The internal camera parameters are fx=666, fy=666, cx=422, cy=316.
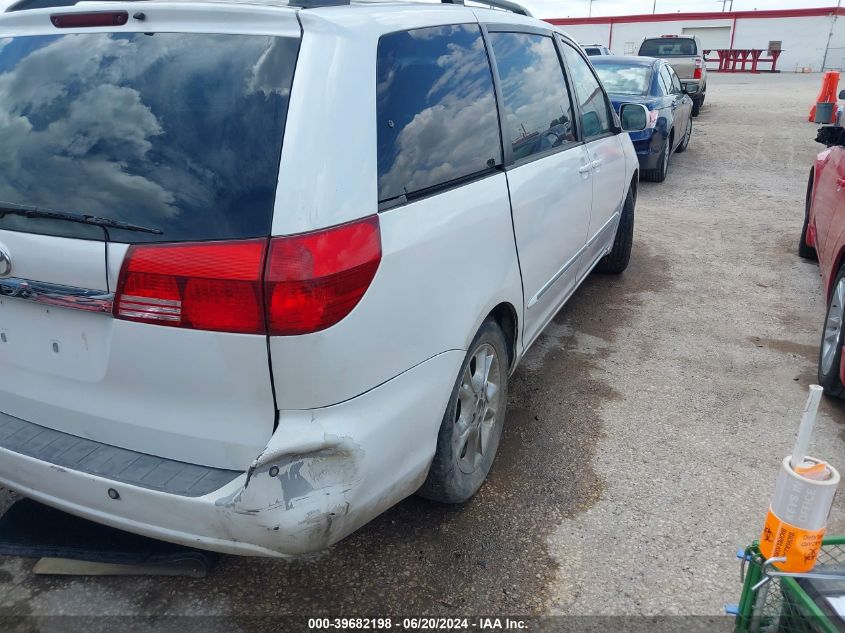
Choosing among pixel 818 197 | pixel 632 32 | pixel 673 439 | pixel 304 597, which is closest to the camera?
pixel 304 597

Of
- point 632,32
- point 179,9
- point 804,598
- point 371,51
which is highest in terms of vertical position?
point 179,9

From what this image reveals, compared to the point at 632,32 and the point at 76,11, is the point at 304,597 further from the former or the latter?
the point at 632,32

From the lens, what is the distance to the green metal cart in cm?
155

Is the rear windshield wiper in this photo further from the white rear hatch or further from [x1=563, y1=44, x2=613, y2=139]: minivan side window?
[x1=563, y1=44, x2=613, y2=139]: minivan side window

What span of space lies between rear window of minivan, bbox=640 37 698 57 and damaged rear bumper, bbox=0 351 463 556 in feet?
61.8

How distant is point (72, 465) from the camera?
1.87m

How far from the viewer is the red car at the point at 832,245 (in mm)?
3557

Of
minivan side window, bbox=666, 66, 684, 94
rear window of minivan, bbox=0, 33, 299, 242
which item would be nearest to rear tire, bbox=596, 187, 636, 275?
rear window of minivan, bbox=0, 33, 299, 242

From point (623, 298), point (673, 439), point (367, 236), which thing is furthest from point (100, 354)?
point (623, 298)

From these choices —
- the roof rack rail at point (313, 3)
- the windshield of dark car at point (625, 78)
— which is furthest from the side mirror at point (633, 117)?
the windshield of dark car at point (625, 78)

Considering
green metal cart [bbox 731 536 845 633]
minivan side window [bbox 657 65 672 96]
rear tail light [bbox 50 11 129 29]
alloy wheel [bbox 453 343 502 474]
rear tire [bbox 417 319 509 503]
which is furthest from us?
minivan side window [bbox 657 65 672 96]

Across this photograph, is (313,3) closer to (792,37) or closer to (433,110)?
(433,110)

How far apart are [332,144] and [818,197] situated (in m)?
4.49

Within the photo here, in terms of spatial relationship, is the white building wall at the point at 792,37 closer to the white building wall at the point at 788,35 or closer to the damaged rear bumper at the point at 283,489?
the white building wall at the point at 788,35
